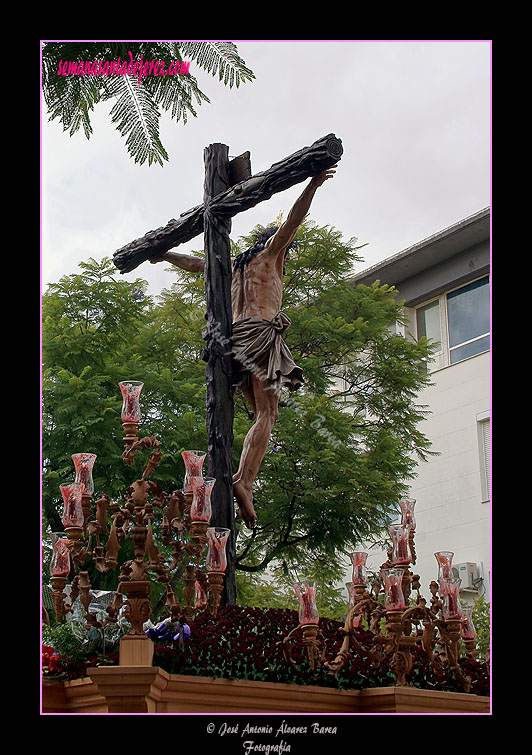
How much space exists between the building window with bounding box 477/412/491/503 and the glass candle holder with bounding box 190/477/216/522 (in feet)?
51.5

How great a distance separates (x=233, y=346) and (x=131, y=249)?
1.51m

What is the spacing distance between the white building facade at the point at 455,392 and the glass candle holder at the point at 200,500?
50.8ft

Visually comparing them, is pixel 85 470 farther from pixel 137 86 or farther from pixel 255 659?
pixel 137 86

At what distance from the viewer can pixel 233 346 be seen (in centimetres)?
806

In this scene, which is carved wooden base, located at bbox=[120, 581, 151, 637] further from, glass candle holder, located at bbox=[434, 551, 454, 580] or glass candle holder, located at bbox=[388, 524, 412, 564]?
glass candle holder, located at bbox=[434, 551, 454, 580]

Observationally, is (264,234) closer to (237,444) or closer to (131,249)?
(131,249)

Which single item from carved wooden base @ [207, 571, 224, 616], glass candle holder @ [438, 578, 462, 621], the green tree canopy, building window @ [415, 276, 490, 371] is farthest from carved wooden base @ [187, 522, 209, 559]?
building window @ [415, 276, 490, 371]

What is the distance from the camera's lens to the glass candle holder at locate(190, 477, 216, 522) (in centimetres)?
631

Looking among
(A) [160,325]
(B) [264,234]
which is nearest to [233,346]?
(B) [264,234]

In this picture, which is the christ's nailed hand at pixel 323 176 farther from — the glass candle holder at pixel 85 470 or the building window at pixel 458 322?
the building window at pixel 458 322

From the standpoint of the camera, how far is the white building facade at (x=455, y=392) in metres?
21.6

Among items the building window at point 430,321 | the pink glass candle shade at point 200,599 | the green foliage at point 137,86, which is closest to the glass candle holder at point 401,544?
the pink glass candle shade at point 200,599

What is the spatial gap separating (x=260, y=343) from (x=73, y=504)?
6.88 ft

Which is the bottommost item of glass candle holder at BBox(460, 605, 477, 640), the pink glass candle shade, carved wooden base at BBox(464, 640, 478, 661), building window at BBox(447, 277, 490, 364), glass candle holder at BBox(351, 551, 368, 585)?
carved wooden base at BBox(464, 640, 478, 661)
